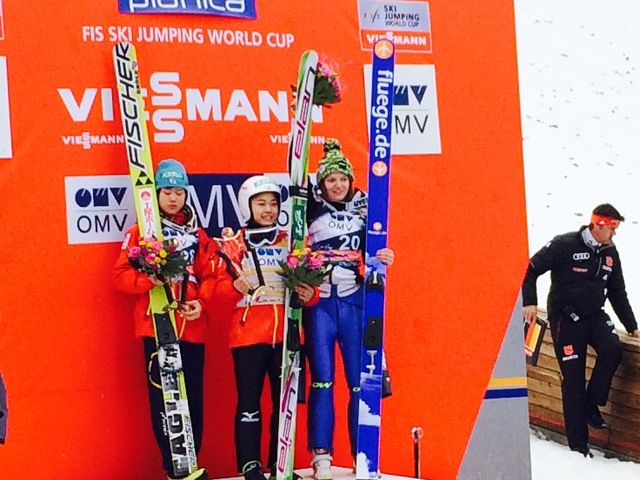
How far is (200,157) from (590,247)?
282 cm

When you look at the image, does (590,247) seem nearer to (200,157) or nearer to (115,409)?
(200,157)

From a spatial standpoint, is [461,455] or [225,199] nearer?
[225,199]

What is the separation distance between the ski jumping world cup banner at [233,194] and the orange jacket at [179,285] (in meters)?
0.30

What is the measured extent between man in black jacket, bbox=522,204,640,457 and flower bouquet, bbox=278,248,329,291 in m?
2.55

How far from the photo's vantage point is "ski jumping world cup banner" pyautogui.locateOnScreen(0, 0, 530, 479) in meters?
4.72

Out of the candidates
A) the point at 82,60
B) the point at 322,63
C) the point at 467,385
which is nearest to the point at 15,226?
the point at 82,60

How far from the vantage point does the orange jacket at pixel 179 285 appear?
4430 mm

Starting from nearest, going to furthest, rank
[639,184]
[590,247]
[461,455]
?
[461,455]
[590,247]
[639,184]

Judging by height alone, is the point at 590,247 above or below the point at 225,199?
below

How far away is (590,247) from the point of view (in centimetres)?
659

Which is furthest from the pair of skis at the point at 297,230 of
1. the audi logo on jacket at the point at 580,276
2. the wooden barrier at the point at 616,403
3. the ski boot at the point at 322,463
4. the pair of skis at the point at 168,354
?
the wooden barrier at the point at 616,403

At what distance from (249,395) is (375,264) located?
2.59 feet

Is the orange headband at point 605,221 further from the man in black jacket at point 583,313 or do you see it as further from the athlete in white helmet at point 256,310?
the athlete in white helmet at point 256,310

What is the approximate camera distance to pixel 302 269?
443 cm
